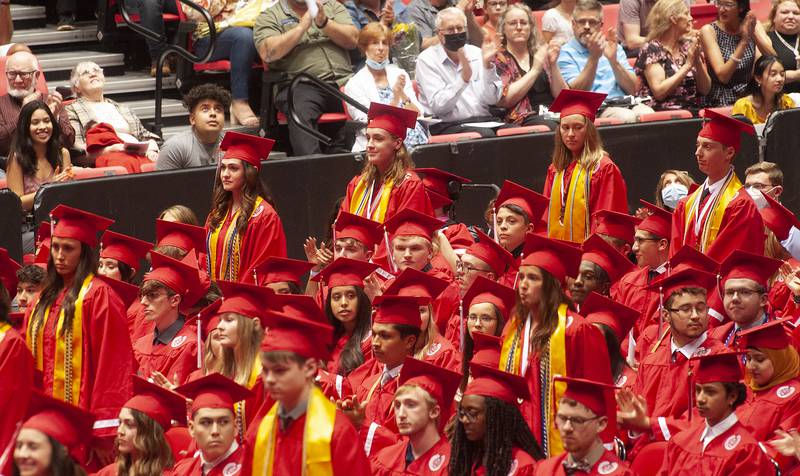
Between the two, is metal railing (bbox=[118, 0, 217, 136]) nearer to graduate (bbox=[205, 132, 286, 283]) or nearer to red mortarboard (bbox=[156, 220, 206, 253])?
graduate (bbox=[205, 132, 286, 283])

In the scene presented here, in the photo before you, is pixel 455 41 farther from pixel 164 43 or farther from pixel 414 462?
pixel 414 462

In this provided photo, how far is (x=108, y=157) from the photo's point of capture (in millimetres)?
10656

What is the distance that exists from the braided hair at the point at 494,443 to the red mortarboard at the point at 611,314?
1.29m

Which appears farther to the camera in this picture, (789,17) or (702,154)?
(789,17)

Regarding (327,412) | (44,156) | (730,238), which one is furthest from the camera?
(44,156)

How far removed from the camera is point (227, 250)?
948 cm

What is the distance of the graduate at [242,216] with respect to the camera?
9.40 meters

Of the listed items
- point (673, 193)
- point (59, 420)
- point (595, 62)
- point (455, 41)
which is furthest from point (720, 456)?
point (595, 62)

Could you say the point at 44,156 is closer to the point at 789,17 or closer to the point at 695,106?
the point at 695,106

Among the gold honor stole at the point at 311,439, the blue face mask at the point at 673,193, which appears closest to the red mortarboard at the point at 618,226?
the blue face mask at the point at 673,193

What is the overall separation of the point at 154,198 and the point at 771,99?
16.9ft

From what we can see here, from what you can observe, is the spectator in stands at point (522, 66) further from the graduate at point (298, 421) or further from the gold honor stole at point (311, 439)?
the gold honor stole at point (311, 439)

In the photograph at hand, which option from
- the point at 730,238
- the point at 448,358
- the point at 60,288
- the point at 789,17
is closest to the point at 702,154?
the point at 730,238

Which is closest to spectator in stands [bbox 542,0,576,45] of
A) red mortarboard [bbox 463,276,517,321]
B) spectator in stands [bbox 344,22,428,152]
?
spectator in stands [bbox 344,22,428,152]
